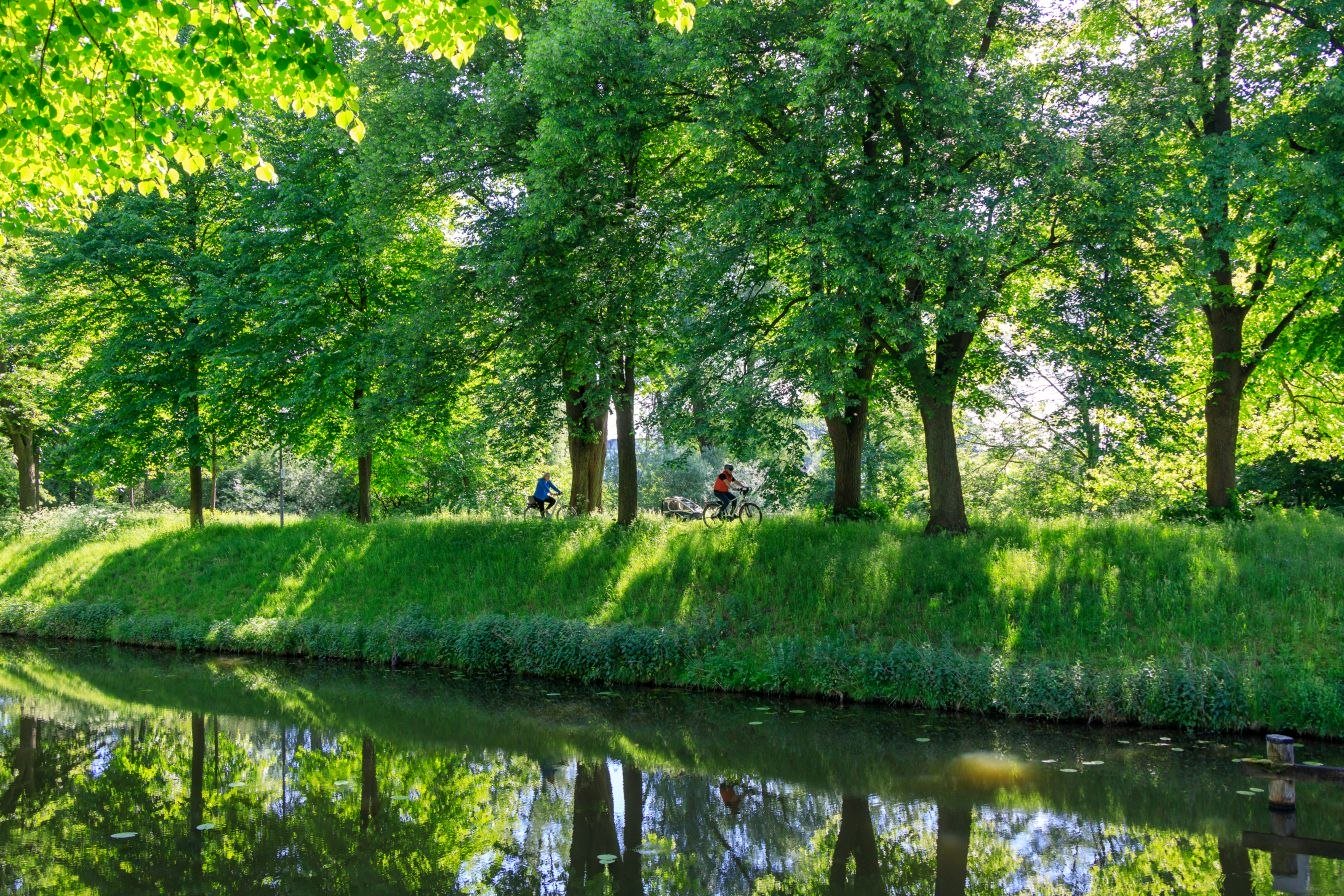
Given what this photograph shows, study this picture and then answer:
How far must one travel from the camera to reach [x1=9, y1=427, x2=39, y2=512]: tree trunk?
30.5 m

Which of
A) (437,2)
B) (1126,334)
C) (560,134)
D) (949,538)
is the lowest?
(949,538)

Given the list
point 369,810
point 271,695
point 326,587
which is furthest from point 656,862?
point 326,587

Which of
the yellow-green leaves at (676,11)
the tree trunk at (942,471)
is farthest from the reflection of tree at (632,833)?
the tree trunk at (942,471)

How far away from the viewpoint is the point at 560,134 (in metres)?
16.1

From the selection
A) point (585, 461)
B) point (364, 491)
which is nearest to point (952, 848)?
point (585, 461)

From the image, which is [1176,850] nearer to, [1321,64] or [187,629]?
[1321,64]

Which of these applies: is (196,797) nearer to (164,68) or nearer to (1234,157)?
(164,68)

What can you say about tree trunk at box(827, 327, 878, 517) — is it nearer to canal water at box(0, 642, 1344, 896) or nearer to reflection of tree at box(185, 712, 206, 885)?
canal water at box(0, 642, 1344, 896)

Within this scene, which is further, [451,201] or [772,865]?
[451,201]

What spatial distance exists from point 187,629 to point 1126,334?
18165mm

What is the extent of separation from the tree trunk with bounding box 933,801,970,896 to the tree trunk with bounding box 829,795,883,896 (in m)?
0.47

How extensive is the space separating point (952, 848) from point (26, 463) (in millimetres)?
32703

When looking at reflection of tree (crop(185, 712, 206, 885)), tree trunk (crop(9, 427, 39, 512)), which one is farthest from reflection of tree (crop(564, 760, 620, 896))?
tree trunk (crop(9, 427, 39, 512))

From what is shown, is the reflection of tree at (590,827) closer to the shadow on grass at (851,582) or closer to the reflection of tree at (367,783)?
the reflection of tree at (367,783)
